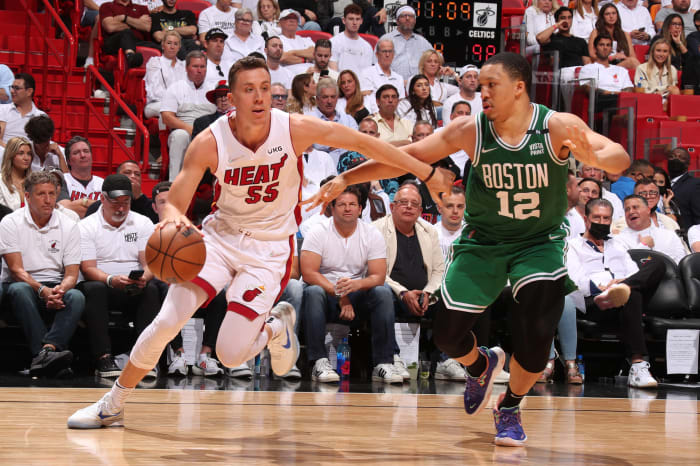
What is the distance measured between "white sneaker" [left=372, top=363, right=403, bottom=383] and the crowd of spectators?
0.6 inches

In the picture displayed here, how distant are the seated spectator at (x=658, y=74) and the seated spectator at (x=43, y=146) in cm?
824

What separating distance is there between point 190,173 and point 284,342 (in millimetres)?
1295

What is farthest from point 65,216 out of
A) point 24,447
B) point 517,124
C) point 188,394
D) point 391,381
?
point 517,124

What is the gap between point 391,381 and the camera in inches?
269

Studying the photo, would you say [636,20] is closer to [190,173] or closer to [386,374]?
[386,374]

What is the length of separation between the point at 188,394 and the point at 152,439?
5.58ft

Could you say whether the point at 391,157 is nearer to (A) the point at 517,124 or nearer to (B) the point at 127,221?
(A) the point at 517,124

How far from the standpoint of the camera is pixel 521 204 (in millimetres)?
4297

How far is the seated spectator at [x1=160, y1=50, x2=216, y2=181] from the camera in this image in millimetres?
9430

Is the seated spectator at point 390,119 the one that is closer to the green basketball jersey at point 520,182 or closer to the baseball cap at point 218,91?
the baseball cap at point 218,91

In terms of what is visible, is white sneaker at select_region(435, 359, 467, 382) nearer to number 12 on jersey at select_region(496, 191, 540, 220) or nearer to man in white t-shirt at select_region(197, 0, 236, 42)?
number 12 on jersey at select_region(496, 191, 540, 220)

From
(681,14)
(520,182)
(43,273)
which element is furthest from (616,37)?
(520,182)

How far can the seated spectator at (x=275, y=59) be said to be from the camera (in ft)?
34.5

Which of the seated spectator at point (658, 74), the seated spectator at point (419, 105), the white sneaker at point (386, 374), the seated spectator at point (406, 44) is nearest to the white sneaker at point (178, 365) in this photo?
the white sneaker at point (386, 374)
